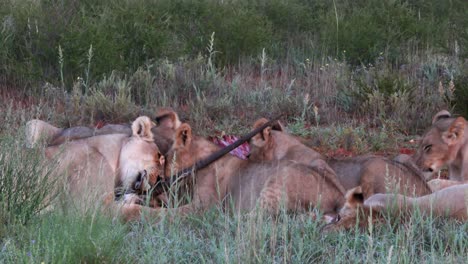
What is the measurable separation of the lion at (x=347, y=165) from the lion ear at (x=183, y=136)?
0.64m

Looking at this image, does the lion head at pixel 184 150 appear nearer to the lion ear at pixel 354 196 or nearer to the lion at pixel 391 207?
the lion at pixel 391 207

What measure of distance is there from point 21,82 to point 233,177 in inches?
234

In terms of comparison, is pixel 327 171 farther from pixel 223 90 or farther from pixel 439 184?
pixel 223 90

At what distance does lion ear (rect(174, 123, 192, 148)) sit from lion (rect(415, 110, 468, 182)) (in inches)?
87.7

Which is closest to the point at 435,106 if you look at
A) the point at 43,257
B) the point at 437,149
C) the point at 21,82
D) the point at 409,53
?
the point at 437,149

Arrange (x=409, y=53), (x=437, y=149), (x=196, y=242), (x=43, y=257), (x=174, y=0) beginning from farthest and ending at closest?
(x=174, y=0)
(x=409, y=53)
(x=437, y=149)
(x=196, y=242)
(x=43, y=257)

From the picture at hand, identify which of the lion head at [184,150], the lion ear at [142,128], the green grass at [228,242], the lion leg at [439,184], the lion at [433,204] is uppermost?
the lion ear at [142,128]

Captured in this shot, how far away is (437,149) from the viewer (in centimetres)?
901

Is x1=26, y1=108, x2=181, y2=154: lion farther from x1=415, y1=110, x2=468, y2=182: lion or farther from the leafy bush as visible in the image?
x1=415, y1=110, x2=468, y2=182: lion

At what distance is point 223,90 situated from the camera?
12.9m

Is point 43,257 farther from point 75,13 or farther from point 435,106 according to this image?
point 75,13

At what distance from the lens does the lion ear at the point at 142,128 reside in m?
8.34

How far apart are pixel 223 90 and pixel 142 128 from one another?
181 inches

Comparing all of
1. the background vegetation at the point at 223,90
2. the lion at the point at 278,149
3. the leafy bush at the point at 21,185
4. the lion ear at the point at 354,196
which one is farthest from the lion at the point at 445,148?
the leafy bush at the point at 21,185
